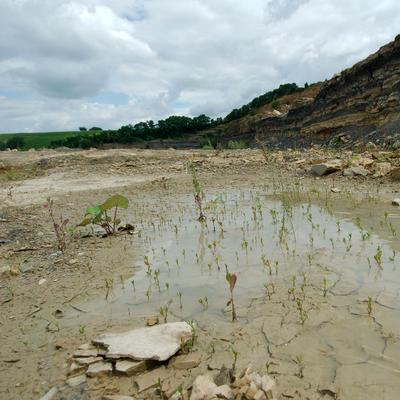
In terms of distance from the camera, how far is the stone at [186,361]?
101 inches

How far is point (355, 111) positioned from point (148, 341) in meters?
19.1

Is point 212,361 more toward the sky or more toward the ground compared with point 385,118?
more toward the ground

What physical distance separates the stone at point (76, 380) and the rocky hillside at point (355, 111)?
13209 millimetres

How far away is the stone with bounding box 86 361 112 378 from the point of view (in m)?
2.55

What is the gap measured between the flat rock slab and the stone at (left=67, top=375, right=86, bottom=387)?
0.20m

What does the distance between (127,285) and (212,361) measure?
5.83 ft

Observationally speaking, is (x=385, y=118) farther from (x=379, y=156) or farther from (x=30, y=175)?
(x=30, y=175)

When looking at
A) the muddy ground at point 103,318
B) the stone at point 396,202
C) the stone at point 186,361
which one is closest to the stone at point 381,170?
the muddy ground at point 103,318

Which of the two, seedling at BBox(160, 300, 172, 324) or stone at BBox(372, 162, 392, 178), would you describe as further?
stone at BBox(372, 162, 392, 178)

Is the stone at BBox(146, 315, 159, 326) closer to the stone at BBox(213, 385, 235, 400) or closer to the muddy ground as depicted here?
the muddy ground

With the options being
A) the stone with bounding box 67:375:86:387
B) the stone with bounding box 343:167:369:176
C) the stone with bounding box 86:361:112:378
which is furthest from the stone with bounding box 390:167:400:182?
the stone with bounding box 67:375:86:387

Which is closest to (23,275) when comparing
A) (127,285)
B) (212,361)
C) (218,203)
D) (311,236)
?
(127,285)

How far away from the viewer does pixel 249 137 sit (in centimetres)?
3428

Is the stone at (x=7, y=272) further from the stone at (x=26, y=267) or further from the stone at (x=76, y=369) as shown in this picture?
the stone at (x=76, y=369)
